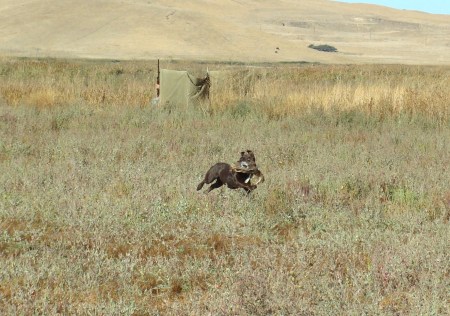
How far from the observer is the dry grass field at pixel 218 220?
4.47 metres

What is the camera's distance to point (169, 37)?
82750 millimetres

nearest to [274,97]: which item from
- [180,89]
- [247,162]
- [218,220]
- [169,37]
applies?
[180,89]

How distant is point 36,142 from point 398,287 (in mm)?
7875

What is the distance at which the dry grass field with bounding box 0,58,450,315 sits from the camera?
14.7 feet

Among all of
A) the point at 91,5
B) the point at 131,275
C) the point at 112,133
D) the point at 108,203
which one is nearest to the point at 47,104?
the point at 112,133

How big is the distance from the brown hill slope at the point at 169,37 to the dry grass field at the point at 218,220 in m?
51.6

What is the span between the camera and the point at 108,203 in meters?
6.84

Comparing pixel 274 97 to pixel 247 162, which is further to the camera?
pixel 274 97

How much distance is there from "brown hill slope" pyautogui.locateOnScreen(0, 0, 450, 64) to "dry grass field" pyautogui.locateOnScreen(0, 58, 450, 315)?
51553 mm

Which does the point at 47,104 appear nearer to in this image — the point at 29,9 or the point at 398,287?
the point at 398,287

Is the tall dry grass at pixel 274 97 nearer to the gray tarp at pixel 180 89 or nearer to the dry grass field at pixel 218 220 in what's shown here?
the gray tarp at pixel 180 89

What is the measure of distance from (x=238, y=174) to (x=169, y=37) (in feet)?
253

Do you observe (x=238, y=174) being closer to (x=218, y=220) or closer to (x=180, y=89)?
(x=218, y=220)

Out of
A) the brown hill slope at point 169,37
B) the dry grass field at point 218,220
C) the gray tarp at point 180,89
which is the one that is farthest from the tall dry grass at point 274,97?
the brown hill slope at point 169,37
